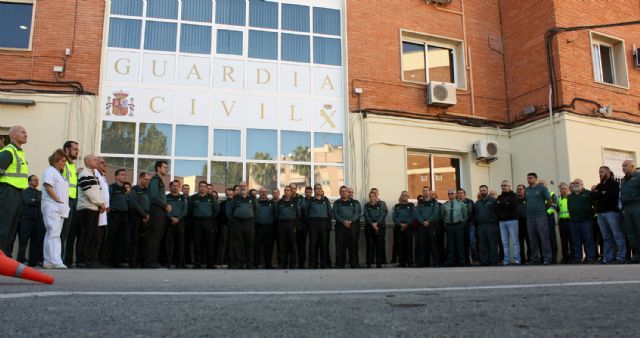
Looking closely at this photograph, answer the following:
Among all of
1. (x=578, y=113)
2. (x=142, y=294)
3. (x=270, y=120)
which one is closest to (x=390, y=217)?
(x=270, y=120)

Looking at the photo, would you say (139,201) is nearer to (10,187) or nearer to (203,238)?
(203,238)

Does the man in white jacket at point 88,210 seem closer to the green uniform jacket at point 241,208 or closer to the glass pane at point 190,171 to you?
the green uniform jacket at point 241,208

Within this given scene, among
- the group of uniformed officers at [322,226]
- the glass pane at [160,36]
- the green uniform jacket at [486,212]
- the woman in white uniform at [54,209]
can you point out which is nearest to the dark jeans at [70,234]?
the group of uniformed officers at [322,226]

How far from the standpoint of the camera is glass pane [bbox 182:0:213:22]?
42.5 feet

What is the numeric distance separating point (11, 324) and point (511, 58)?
1519 cm

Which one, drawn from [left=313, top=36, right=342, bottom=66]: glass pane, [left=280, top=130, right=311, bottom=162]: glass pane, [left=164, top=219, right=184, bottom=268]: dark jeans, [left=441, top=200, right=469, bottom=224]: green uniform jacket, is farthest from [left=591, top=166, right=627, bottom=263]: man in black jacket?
[left=164, top=219, right=184, bottom=268]: dark jeans

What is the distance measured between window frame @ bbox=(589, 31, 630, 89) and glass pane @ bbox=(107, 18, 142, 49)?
11.8 meters

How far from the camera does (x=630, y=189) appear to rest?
10.1 m

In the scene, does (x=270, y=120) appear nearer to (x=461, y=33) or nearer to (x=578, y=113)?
(x=461, y=33)

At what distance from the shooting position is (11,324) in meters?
2.42

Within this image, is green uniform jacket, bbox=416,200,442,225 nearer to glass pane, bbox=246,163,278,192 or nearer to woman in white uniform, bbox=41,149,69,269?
glass pane, bbox=246,163,278,192

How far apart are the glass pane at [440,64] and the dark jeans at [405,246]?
489cm

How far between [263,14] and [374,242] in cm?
626

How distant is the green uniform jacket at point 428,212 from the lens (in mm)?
11883
